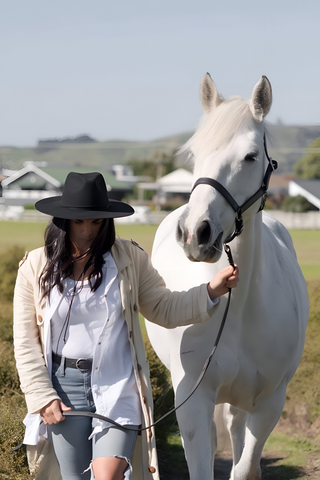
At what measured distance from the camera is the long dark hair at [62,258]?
6.04 feet

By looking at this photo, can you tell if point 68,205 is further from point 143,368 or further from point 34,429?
point 34,429

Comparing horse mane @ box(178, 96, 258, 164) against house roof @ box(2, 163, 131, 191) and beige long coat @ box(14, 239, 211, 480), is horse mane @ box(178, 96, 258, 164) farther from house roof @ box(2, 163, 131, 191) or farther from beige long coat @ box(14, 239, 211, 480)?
house roof @ box(2, 163, 131, 191)

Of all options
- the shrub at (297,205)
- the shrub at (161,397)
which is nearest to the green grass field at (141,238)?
the shrub at (297,205)

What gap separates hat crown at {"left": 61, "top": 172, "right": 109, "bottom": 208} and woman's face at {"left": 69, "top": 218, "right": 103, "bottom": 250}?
0.07 meters

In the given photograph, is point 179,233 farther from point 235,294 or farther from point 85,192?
point 235,294

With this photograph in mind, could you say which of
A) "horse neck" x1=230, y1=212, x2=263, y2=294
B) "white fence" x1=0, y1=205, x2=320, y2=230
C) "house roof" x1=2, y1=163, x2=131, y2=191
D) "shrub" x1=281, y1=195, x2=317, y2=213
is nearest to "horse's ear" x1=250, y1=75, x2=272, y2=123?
"horse neck" x1=230, y1=212, x2=263, y2=294

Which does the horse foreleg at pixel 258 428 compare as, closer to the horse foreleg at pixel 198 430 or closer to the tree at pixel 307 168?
the horse foreleg at pixel 198 430

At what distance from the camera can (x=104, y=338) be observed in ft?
5.92

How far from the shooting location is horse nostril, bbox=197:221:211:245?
5.61ft

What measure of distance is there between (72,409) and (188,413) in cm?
61

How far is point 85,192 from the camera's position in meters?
1.87

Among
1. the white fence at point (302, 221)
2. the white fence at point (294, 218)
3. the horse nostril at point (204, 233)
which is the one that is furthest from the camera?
the white fence at point (294, 218)

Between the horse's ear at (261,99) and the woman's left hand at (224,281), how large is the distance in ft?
2.08

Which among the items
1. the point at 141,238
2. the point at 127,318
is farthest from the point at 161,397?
the point at 141,238
